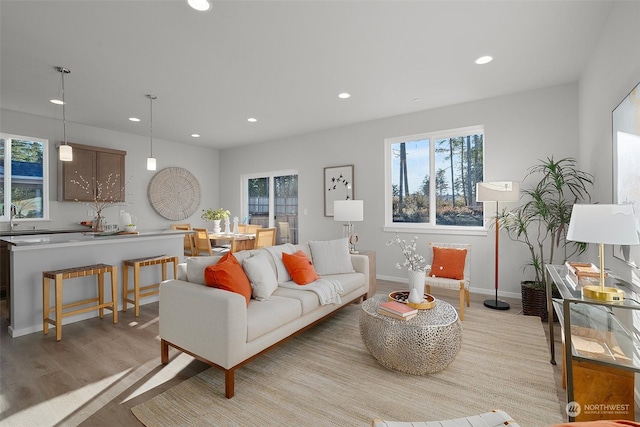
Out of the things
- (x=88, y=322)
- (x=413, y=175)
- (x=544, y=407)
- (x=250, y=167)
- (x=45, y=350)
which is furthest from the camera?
(x=250, y=167)

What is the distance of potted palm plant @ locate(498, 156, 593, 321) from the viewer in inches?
133

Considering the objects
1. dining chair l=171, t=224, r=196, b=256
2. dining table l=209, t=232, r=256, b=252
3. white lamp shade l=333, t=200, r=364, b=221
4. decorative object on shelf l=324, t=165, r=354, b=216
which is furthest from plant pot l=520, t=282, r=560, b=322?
dining chair l=171, t=224, r=196, b=256

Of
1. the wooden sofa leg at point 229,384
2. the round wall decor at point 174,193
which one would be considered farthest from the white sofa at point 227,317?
the round wall decor at point 174,193

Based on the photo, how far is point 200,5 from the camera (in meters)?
2.23

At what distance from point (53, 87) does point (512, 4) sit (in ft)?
16.4

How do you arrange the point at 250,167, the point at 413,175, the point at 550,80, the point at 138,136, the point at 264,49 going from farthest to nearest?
the point at 250,167 < the point at 138,136 < the point at 413,175 < the point at 550,80 < the point at 264,49

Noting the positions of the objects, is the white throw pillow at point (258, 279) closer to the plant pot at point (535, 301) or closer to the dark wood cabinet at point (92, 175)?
the plant pot at point (535, 301)

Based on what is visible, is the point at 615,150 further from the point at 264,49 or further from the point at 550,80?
the point at 264,49

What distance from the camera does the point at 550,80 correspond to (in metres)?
3.62

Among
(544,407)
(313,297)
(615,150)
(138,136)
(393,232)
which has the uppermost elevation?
(138,136)

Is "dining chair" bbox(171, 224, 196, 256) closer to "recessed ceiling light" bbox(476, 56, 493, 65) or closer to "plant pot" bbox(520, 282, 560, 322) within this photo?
"recessed ceiling light" bbox(476, 56, 493, 65)

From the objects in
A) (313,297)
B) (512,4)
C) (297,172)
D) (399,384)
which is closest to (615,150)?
(512,4)

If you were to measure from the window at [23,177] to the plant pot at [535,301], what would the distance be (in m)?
7.14

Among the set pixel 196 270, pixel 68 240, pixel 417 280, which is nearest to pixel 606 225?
pixel 417 280
